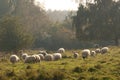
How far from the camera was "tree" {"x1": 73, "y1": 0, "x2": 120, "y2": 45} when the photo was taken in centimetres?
6825

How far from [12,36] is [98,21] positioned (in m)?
20.5

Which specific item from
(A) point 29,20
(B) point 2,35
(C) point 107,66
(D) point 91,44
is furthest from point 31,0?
(C) point 107,66

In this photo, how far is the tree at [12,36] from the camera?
55969 millimetres

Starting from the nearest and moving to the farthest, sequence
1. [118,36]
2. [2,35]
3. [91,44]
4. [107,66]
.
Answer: [107,66] < [2,35] < [118,36] < [91,44]

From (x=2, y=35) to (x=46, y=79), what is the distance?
34.2 metres

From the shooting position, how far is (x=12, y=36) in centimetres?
5628

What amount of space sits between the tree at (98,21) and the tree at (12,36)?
1572cm

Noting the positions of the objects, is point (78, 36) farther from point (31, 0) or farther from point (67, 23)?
point (31, 0)

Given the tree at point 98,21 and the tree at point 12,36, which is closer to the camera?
the tree at point 12,36

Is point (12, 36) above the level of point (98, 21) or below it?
below

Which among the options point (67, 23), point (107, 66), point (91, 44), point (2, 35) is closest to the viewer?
point (107, 66)

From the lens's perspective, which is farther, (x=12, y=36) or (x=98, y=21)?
(x=98, y=21)

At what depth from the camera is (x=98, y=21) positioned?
227ft

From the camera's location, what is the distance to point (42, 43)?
87438 millimetres
